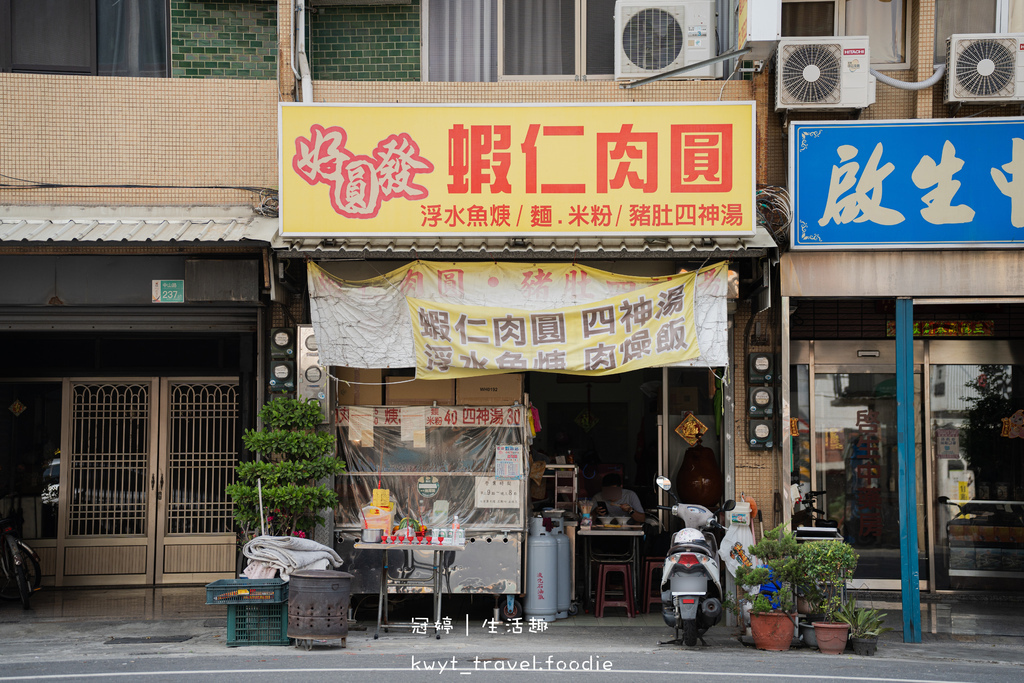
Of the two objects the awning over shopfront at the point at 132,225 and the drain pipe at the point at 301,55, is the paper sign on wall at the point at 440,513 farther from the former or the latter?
the drain pipe at the point at 301,55

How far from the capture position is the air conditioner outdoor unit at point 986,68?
9.80 m

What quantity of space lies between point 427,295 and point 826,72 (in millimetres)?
4957

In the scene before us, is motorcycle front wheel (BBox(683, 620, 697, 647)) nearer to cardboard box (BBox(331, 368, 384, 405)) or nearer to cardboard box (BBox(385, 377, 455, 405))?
cardboard box (BBox(385, 377, 455, 405))

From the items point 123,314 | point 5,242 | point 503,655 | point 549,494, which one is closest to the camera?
point 503,655

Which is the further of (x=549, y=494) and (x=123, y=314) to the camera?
(x=549, y=494)

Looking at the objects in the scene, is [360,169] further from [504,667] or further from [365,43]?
[504,667]

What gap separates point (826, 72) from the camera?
979 cm

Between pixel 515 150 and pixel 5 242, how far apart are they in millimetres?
5338

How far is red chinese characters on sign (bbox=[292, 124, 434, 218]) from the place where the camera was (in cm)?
945

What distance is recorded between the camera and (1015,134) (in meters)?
9.64

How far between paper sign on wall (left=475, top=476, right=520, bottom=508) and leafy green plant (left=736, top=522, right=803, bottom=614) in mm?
2706

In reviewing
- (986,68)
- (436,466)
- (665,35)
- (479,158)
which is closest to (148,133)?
(479,158)

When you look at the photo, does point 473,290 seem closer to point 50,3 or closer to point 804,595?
point 804,595

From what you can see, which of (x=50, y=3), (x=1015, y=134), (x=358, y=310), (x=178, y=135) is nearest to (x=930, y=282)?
(x=1015, y=134)
